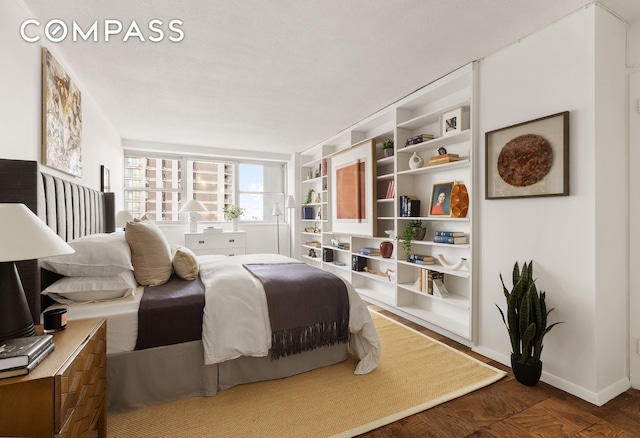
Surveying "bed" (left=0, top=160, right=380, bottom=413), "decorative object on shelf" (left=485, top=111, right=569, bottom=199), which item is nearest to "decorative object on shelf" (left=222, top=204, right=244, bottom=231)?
"bed" (left=0, top=160, right=380, bottom=413)

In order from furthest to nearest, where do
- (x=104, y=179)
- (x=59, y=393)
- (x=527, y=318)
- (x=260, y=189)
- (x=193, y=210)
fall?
(x=260, y=189) < (x=193, y=210) < (x=104, y=179) < (x=527, y=318) < (x=59, y=393)

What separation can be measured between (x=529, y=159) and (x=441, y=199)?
105cm

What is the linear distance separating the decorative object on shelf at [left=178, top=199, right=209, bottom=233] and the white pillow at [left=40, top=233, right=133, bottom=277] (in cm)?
317

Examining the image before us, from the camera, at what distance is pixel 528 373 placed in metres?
2.08

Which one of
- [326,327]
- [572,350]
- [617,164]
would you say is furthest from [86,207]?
[617,164]

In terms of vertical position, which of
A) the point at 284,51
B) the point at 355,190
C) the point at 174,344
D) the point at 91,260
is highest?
the point at 284,51

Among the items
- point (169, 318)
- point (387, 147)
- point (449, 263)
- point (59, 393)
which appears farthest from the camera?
point (387, 147)

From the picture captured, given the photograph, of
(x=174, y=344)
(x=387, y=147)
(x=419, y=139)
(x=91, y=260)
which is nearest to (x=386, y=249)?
(x=387, y=147)

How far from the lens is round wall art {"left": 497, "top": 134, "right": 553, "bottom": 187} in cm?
217

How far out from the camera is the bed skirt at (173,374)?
1.79 meters

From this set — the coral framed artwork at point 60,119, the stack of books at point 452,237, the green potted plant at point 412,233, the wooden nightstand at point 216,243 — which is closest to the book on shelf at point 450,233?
the stack of books at point 452,237

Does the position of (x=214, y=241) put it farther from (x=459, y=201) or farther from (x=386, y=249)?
(x=459, y=201)

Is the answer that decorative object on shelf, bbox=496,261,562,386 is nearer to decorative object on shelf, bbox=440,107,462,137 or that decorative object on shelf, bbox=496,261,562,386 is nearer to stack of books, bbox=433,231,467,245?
→ stack of books, bbox=433,231,467,245

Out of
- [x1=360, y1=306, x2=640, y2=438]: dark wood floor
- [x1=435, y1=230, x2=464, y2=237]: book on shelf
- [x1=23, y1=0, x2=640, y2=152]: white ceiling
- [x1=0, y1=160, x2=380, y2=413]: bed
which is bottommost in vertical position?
[x1=360, y1=306, x2=640, y2=438]: dark wood floor
